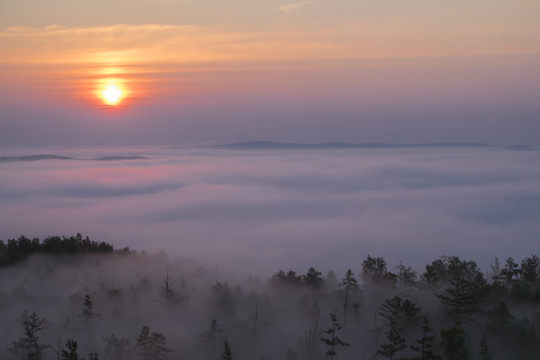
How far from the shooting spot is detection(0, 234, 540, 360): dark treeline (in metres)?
41.1

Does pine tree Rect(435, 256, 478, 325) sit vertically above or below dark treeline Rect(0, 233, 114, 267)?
below

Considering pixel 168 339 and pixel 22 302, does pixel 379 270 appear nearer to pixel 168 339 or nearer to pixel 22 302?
pixel 168 339

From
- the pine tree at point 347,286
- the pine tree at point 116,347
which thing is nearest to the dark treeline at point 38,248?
the pine tree at point 116,347

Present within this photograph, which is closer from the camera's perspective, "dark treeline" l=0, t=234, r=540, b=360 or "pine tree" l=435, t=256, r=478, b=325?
"dark treeline" l=0, t=234, r=540, b=360

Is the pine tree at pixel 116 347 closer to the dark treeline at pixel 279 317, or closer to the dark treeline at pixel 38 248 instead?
the dark treeline at pixel 279 317

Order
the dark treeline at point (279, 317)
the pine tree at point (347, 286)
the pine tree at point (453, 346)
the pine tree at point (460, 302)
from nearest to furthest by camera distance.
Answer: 1. the pine tree at point (453, 346)
2. the dark treeline at point (279, 317)
3. the pine tree at point (460, 302)
4. the pine tree at point (347, 286)

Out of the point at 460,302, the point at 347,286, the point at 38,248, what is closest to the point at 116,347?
the point at 347,286

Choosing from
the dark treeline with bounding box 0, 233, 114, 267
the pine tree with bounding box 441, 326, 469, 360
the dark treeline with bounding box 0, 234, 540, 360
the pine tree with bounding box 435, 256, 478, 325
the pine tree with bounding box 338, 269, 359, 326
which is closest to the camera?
the pine tree with bounding box 441, 326, 469, 360

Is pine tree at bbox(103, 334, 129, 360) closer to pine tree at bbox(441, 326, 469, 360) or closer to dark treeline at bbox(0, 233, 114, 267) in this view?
pine tree at bbox(441, 326, 469, 360)

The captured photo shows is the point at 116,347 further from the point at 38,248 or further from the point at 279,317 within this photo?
the point at 38,248

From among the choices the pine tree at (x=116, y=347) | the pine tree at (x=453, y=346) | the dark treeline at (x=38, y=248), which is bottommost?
the pine tree at (x=116, y=347)

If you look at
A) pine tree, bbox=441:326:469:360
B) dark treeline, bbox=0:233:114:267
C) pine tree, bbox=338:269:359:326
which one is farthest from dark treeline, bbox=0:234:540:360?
dark treeline, bbox=0:233:114:267

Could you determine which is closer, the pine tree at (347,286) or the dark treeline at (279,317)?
the dark treeline at (279,317)

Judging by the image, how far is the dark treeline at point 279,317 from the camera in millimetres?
41062
